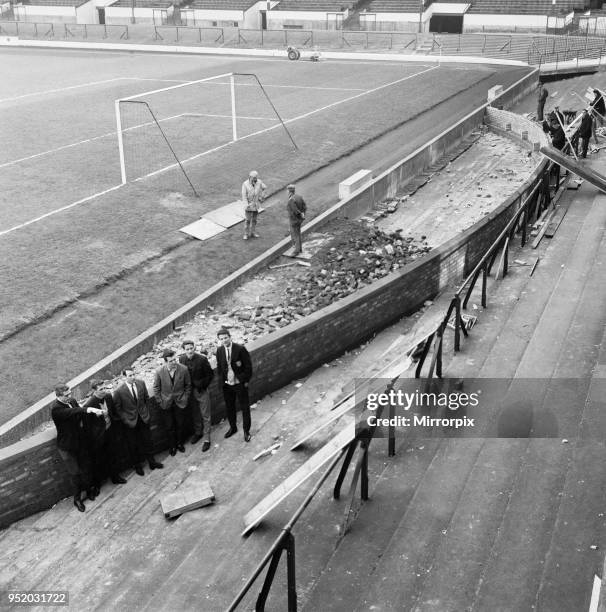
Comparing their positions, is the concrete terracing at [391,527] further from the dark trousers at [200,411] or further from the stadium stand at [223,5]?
the stadium stand at [223,5]

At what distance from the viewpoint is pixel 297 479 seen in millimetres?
8273

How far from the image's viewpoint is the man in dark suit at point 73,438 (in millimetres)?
9188

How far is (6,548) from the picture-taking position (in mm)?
8961

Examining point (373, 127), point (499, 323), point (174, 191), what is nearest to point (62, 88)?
point (373, 127)

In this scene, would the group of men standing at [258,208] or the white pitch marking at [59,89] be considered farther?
the white pitch marking at [59,89]

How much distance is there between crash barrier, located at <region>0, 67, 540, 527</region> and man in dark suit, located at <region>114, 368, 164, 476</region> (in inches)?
11.2

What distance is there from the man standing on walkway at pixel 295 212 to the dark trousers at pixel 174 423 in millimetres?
7571

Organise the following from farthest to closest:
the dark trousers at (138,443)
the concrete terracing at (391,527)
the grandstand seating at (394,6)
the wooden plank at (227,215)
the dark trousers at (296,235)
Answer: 1. the grandstand seating at (394,6)
2. the wooden plank at (227,215)
3. the dark trousers at (296,235)
4. the dark trousers at (138,443)
5. the concrete terracing at (391,527)

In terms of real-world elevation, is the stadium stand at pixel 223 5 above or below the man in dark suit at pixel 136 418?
above

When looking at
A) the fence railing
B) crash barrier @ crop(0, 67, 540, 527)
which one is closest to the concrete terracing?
crash barrier @ crop(0, 67, 540, 527)

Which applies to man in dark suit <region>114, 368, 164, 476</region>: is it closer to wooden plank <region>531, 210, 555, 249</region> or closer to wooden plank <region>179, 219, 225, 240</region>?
wooden plank <region>531, 210, 555, 249</region>

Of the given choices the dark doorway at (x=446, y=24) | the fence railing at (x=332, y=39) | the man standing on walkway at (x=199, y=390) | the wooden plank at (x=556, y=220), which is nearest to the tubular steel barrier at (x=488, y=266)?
the wooden plank at (x=556, y=220)

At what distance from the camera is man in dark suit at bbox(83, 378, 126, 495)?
31.3 feet

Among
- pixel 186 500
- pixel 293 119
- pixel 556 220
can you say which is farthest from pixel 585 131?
pixel 186 500
